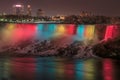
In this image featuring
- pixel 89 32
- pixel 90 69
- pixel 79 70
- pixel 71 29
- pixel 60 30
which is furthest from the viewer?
pixel 60 30

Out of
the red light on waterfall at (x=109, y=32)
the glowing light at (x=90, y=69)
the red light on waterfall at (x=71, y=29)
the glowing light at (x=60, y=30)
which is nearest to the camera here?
the glowing light at (x=90, y=69)

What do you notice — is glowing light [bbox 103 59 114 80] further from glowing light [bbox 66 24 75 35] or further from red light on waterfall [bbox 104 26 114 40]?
glowing light [bbox 66 24 75 35]

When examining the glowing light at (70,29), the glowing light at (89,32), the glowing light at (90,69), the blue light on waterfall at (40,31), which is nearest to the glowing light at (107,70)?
the glowing light at (90,69)

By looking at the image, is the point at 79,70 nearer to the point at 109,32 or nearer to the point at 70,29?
the point at 109,32

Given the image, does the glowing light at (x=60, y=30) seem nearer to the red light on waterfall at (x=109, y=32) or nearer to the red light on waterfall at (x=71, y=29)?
the red light on waterfall at (x=71, y=29)

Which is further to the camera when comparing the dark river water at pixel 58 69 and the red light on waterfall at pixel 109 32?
the red light on waterfall at pixel 109 32

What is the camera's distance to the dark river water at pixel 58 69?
48.5 meters

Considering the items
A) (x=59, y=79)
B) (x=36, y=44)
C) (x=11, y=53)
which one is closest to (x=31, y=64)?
(x=59, y=79)

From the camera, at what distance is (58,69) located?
54.6 metres

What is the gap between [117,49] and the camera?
67000 millimetres

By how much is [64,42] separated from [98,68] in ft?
76.4

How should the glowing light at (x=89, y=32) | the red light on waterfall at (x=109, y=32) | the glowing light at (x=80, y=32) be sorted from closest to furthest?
the red light on waterfall at (x=109, y=32) < the glowing light at (x=89, y=32) < the glowing light at (x=80, y=32)

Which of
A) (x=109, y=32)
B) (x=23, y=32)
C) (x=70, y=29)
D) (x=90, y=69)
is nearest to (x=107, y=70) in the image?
(x=90, y=69)

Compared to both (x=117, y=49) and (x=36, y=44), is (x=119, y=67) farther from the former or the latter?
(x=36, y=44)
